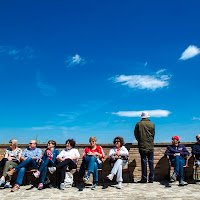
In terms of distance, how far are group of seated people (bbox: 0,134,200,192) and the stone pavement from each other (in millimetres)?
252

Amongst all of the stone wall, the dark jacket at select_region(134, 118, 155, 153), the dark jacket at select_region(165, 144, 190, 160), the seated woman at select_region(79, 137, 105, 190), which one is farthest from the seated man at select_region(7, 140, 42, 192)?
the dark jacket at select_region(165, 144, 190, 160)

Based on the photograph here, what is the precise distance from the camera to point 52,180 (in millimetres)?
7312

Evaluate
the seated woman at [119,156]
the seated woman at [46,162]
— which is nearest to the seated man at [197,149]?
the seated woman at [119,156]

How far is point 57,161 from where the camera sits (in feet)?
22.0

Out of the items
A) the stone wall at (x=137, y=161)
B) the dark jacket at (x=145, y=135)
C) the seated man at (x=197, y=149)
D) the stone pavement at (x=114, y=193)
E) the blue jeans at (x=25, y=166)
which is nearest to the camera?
the stone pavement at (x=114, y=193)

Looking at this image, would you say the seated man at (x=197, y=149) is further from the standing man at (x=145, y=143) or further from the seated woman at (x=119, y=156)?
the seated woman at (x=119, y=156)

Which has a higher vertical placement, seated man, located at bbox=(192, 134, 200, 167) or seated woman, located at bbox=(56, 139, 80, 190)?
seated man, located at bbox=(192, 134, 200, 167)

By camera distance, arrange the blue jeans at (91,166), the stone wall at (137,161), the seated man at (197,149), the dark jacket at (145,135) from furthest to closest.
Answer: the stone wall at (137,161)
the seated man at (197,149)
the dark jacket at (145,135)
the blue jeans at (91,166)

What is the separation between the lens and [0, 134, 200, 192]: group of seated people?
6.29 m

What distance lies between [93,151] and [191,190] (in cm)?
271

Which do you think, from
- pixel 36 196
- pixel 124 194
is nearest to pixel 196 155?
pixel 124 194

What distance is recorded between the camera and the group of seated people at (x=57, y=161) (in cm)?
624

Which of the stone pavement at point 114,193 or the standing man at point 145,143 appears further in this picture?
the standing man at point 145,143

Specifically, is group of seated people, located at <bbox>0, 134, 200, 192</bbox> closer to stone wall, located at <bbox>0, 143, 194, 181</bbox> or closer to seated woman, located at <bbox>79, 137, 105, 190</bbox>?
seated woman, located at <bbox>79, 137, 105, 190</bbox>
